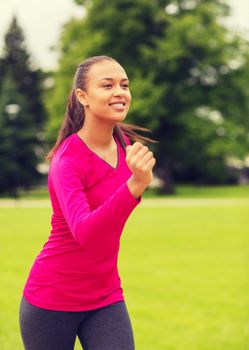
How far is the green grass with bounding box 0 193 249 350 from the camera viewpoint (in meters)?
6.58

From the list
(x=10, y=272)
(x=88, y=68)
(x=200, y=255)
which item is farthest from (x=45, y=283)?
(x=200, y=255)

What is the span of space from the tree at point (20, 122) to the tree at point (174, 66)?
→ 237cm

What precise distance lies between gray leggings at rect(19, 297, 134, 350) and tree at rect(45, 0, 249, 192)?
37808 millimetres

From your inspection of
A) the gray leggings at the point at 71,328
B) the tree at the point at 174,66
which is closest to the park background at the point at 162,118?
the tree at the point at 174,66

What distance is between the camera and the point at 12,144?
4278 cm

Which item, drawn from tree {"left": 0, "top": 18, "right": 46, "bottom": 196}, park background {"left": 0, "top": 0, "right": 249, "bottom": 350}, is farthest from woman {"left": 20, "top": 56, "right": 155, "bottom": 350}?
tree {"left": 0, "top": 18, "right": 46, "bottom": 196}

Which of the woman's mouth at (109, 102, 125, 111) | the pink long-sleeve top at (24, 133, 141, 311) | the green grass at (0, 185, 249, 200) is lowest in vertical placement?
Answer: the green grass at (0, 185, 249, 200)

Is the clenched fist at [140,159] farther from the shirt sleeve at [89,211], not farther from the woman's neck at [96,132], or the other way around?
the woman's neck at [96,132]

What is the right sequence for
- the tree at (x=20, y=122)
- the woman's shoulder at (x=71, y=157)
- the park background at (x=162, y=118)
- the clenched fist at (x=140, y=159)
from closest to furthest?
the clenched fist at (x=140, y=159), the woman's shoulder at (x=71, y=157), the park background at (x=162, y=118), the tree at (x=20, y=122)

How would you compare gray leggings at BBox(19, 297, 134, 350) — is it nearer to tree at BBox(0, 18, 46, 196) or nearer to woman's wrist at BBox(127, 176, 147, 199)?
woman's wrist at BBox(127, 176, 147, 199)

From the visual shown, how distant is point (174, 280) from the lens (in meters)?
9.70

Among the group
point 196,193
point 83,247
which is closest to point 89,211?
point 83,247

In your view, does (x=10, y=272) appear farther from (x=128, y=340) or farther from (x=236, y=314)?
(x=128, y=340)

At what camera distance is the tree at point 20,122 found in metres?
42.6
